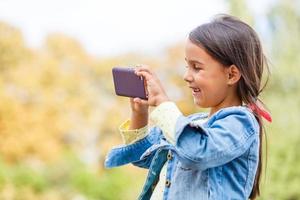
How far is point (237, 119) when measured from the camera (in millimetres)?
1345

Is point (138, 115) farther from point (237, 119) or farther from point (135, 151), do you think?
point (237, 119)

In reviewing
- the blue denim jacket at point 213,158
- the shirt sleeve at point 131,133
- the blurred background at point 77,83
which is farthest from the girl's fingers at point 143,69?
the blurred background at point 77,83

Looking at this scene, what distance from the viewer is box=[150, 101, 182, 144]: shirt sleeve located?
4.22ft

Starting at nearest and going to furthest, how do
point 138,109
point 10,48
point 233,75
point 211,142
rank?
point 211,142
point 233,75
point 138,109
point 10,48

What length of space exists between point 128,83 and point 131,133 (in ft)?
0.62

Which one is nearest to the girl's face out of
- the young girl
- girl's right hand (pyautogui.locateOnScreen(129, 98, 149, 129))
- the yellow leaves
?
the young girl

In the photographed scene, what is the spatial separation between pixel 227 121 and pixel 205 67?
0.10 meters

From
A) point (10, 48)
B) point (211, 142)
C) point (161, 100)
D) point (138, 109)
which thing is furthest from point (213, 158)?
point (10, 48)

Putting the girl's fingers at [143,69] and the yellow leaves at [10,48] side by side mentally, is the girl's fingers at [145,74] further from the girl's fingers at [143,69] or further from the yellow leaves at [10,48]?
the yellow leaves at [10,48]

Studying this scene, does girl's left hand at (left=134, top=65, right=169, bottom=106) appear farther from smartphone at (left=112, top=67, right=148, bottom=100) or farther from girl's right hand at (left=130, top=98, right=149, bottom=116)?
girl's right hand at (left=130, top=98, right=149, bottom=116)

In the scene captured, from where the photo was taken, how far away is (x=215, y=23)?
1406 millimetres

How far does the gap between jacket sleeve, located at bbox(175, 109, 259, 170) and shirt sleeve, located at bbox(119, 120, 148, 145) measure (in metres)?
0.25

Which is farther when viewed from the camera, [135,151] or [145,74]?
[135,151]

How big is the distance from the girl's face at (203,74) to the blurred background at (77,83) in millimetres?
5020
